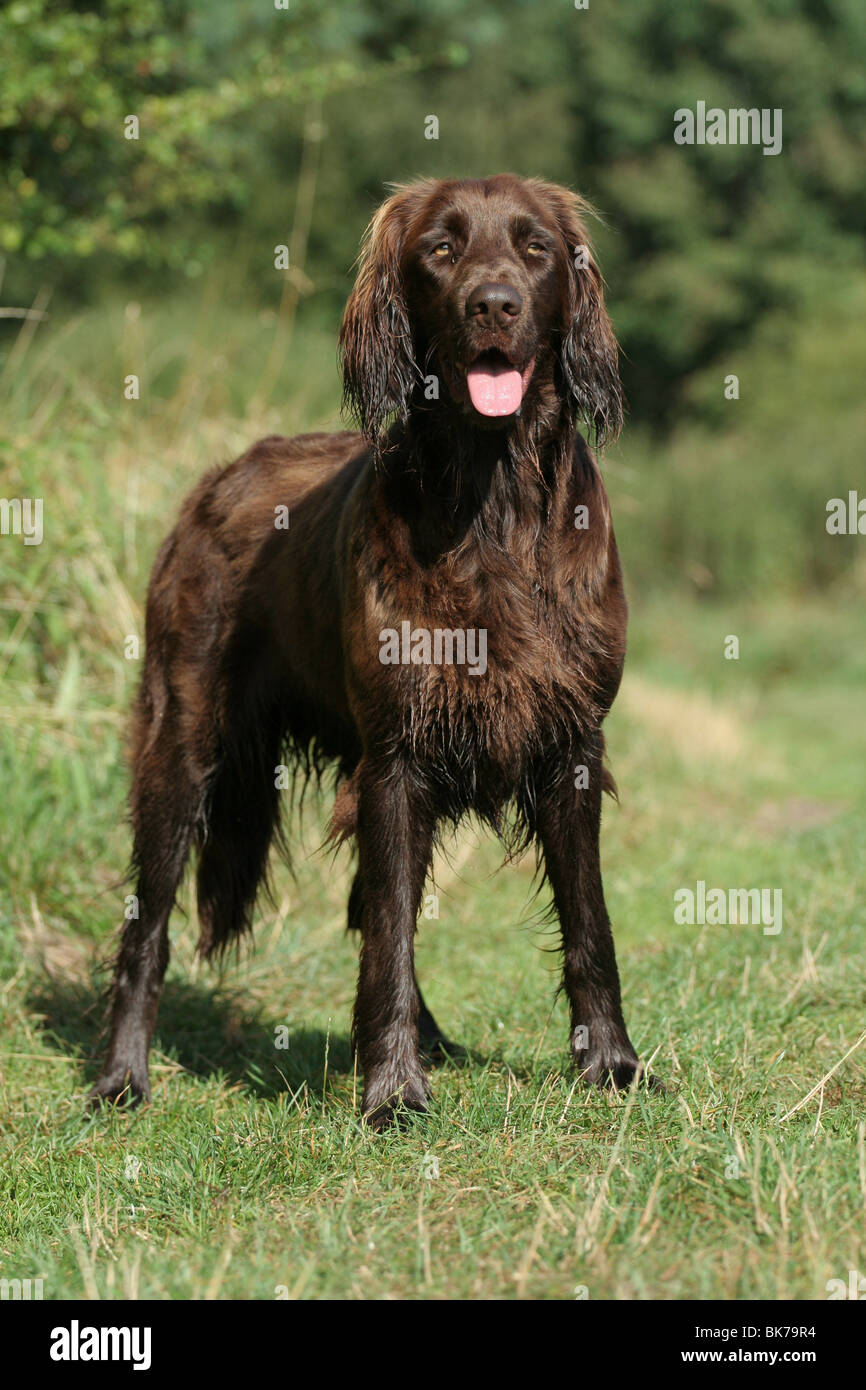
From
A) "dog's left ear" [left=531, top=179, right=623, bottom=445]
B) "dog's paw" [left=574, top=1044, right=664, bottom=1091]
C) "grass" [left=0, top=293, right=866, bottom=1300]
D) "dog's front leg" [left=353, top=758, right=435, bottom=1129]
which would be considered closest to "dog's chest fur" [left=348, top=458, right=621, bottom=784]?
"dog's front leg" [left=353, top=758, right=435, bottom=1129]

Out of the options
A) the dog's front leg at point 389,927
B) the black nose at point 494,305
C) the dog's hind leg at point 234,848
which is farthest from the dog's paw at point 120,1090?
the black nose at point 494,305

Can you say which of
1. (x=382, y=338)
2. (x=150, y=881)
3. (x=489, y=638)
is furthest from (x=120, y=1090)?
(x=382, y=338)

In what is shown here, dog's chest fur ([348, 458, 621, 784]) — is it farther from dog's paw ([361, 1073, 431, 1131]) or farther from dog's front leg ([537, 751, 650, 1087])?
dog's paw ([361, 1073, 431, 1131])

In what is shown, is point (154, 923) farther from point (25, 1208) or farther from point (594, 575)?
point (594, 575)

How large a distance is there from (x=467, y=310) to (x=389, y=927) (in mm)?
1502

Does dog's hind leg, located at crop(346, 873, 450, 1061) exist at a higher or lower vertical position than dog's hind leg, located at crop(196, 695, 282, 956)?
lower

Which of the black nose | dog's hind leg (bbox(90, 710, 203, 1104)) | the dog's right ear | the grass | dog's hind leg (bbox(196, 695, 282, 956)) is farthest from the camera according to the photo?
dog's hind leg (bbox(196, 695, 282, 956))

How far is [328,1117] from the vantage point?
3811 millimetres

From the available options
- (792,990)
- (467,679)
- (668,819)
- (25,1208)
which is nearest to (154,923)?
(25,1208)

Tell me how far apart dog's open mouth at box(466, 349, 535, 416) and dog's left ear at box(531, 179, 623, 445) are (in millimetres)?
254

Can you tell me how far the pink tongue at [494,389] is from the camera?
3.66 m

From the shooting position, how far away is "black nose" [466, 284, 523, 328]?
11.7ft

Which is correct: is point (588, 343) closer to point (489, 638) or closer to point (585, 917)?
point (489, 638)

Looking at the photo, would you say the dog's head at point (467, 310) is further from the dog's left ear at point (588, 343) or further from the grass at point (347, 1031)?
the grass at point (347, 1031)
